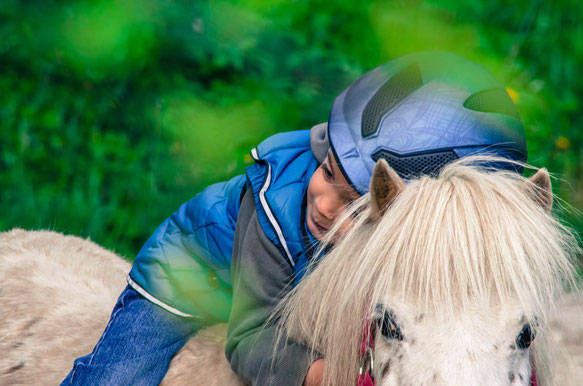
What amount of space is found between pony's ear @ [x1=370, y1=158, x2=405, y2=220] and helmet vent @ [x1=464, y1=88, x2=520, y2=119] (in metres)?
0.30

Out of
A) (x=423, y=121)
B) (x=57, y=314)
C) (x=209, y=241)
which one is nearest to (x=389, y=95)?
(x=423, y=121)

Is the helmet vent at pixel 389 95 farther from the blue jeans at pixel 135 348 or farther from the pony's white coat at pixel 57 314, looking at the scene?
the blue jeans at pixel 135 348

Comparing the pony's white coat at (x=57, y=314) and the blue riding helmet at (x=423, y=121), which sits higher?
the blue riding helmet at (x=423, y=121)

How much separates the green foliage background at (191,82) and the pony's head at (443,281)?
1.28 feet

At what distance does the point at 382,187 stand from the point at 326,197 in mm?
265

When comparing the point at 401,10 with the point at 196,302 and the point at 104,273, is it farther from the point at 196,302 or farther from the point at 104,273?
the point at 104,273

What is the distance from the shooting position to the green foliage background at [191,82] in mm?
2213

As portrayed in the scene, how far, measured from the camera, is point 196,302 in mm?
1918

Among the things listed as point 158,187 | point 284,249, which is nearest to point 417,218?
point 284,249

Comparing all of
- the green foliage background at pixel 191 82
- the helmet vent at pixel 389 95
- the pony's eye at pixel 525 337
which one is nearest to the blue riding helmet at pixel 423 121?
the helmet vent at pixel 389 95

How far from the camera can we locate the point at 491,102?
1.48 metres

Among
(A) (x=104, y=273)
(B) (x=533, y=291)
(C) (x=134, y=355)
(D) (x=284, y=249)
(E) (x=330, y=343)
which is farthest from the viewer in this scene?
(A) (x=104, y=273)

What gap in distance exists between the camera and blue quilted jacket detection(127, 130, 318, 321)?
179 centimetres

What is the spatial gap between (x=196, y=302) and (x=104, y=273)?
0.75 m
